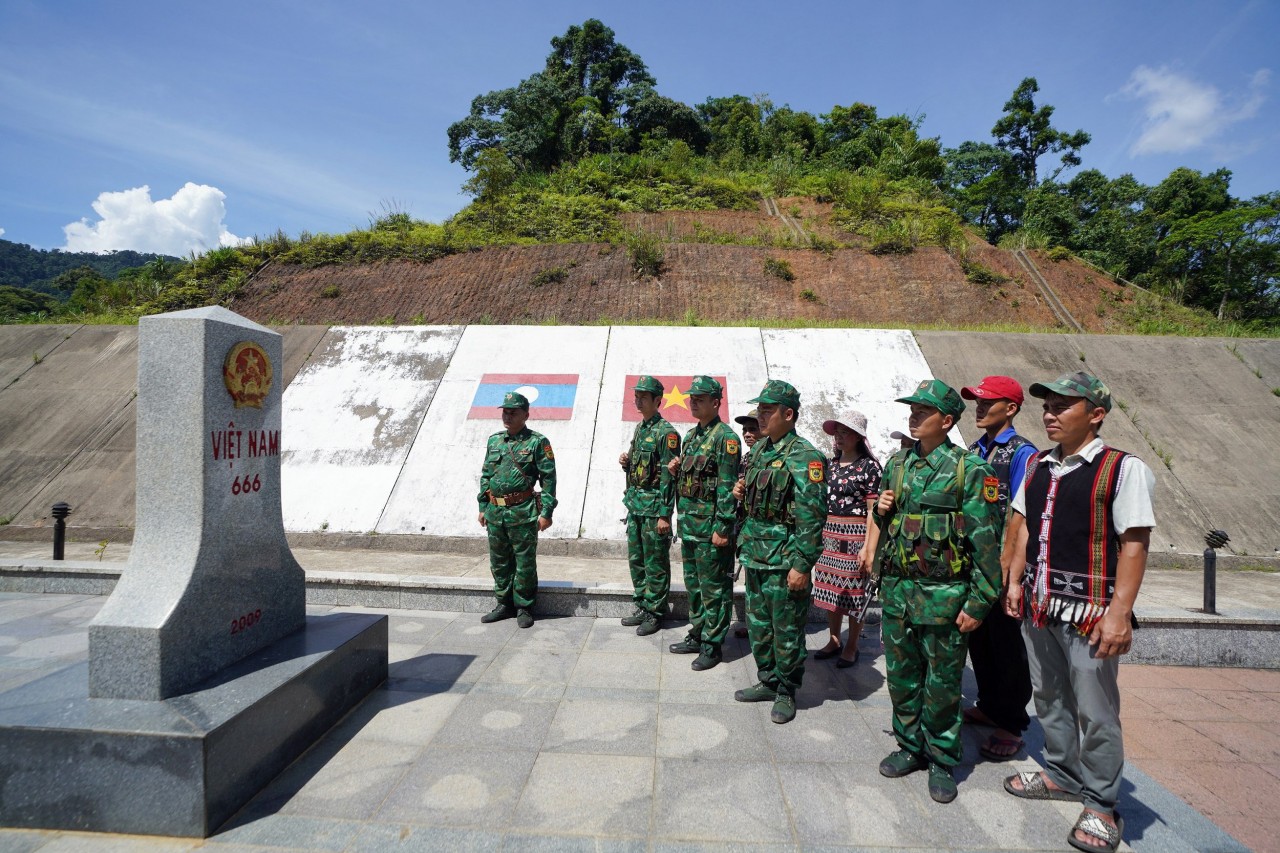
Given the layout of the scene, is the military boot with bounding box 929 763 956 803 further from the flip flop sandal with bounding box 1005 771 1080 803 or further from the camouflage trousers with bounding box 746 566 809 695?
the camouflage trousers with bounding box 746 566 809 695

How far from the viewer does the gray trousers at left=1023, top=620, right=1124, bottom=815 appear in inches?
103

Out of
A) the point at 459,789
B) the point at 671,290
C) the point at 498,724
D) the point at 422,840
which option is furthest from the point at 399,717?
the point at 671,290

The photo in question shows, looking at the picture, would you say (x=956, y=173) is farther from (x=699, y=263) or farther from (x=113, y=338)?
(x=113, y=338)

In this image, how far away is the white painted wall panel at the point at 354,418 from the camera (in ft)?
27.4

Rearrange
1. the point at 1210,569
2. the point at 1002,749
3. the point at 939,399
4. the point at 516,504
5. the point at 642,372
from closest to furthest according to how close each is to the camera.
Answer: the point at 939,399, the point at 1002,749, the point at 1210,569, the point at 516,504, the point at 642,372

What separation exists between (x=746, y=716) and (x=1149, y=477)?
2520mm

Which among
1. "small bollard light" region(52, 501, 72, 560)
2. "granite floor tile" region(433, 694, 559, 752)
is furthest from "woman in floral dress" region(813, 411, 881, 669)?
"small bollard light" region(52, 501, 72, 560)

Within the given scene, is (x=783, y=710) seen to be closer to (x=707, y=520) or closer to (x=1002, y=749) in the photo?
(x=1002, y=749)

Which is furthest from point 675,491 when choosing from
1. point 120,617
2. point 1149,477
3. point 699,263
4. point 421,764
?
point 699,263

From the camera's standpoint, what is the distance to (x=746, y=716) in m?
3.74

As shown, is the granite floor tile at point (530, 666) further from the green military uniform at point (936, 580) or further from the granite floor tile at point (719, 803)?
the green military uniform at point (936, 580)

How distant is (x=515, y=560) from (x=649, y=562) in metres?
1.23

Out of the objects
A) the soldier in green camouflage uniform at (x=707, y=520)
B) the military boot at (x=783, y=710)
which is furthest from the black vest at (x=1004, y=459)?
the military boot at (x=783, y=710)

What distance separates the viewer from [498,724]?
358cm
